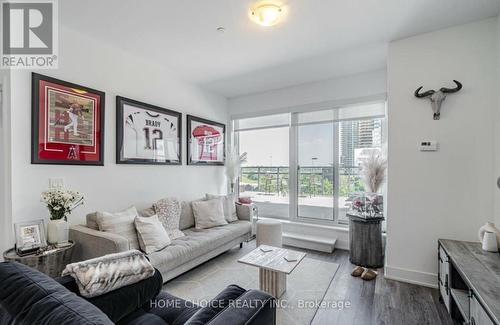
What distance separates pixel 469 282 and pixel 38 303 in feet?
7.64

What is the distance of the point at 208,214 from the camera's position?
345 centimetres

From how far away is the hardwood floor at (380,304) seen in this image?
200cm

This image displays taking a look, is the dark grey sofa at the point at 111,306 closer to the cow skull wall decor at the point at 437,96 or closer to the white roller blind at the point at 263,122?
the cow skull wall decor at the point at 437,96

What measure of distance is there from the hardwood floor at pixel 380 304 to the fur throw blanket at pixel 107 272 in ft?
4.88

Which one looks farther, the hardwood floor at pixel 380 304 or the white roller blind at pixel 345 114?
the white roller blind at pixel 345 114

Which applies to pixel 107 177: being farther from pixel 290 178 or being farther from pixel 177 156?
pixel 290 178

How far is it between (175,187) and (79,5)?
238 cm

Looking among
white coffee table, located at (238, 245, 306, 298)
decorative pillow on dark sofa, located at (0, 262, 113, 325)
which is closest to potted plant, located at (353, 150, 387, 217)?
white coffee table, located at (238, 245, 306, 298)

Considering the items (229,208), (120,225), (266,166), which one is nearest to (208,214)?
(229,208)

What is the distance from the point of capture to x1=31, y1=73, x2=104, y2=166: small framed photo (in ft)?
7.43

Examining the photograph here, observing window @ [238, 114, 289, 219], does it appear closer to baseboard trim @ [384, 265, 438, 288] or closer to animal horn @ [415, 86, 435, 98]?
baseboard trim @ [384, 265, 438, 288]

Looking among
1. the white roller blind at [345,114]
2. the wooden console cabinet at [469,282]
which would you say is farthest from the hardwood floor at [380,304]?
the white roller blind at [345,114]

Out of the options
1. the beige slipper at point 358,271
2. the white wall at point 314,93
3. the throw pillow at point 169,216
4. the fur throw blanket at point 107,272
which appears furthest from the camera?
the white wall at point 314,93

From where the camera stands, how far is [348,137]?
3811mm
